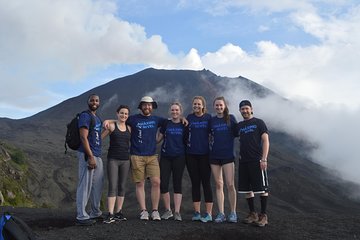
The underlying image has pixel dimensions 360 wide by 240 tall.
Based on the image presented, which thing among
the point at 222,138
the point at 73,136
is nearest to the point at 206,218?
the point at 222,138

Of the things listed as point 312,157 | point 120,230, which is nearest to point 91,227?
point 120,230

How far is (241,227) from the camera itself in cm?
732

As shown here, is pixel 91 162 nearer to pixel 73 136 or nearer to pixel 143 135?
pixel 73 136

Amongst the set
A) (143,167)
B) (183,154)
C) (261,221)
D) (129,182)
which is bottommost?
(129,182)

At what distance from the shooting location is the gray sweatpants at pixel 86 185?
283 inches

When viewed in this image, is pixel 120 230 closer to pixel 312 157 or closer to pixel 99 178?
pixel 99 178

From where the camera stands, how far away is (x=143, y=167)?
794cm

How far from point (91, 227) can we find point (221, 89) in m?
186

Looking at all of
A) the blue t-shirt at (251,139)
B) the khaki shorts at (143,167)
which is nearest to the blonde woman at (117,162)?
the khaki shorts at (143,167)

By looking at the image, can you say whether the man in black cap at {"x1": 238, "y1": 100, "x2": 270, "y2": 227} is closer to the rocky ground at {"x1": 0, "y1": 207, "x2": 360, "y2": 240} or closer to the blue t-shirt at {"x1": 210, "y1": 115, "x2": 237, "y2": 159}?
the blue t-shirt at {"x1": 210, "y1": 115, "x2": 237, "y2": 159}

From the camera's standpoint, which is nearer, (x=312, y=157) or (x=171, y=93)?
(x=171, y=93)

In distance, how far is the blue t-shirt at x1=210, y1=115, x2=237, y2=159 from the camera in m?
7.76

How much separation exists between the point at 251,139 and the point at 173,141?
1.54 metres

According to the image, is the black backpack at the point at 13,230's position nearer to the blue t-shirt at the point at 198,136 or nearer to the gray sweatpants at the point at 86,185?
the gray sweatpants at the point at 86,185
